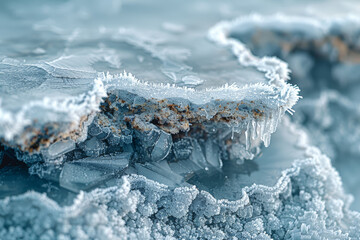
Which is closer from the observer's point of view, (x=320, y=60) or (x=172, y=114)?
(x=172, y=114)

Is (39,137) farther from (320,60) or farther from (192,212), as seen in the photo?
(320,60)

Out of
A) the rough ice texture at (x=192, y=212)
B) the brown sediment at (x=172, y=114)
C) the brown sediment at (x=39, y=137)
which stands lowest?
the rough ice texture at (x=192, y=212)

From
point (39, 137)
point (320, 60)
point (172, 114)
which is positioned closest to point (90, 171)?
point (39, 137)

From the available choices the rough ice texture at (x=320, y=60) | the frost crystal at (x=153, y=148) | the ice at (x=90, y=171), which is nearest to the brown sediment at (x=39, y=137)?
the frost crystal at (x=153, y=148)

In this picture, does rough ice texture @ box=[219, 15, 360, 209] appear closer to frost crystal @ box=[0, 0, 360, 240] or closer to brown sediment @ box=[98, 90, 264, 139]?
frost crystal @ box=[0, 0, 360, 240]

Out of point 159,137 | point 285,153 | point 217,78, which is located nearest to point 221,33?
point 217,78

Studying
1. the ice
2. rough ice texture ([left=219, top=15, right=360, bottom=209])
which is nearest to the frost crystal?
the ice

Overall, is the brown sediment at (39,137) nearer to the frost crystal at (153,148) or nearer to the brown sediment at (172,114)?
the frost crystal at (153,148)

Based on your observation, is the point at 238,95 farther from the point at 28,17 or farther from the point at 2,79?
the point at 28,17
